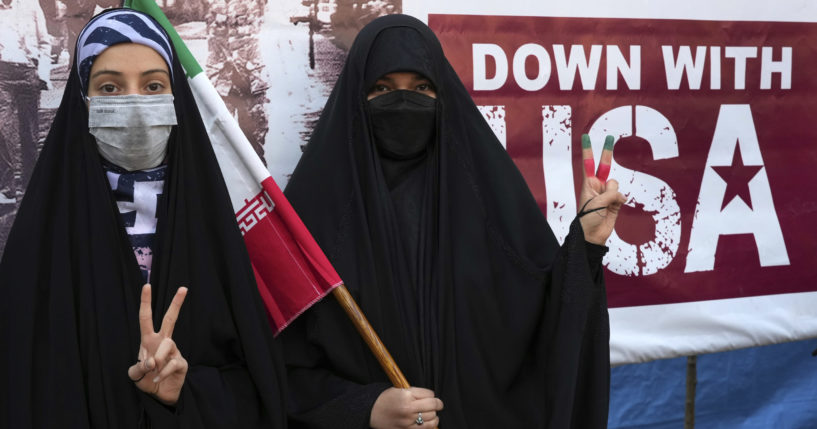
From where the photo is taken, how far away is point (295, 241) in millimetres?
1936

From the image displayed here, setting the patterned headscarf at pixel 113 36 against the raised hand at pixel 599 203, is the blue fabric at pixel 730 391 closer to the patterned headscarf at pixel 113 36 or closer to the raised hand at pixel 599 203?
the raised hand at pixel 599 203

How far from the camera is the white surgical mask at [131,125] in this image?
164 centimetres

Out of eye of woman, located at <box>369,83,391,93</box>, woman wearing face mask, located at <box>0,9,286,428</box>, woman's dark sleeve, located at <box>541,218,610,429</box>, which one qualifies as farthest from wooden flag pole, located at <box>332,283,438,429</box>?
eye of woman, located at <box>369,83,391,93</box>

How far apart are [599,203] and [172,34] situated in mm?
1047

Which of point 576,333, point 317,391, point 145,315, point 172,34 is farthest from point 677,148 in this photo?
point 145,315

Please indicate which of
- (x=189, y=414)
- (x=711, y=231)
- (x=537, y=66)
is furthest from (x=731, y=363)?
(x=189, y=414)

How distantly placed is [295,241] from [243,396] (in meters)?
0.38

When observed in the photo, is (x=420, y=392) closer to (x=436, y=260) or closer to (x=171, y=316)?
(x=436, y=260)

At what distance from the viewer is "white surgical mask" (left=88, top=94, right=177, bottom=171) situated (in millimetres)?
1637

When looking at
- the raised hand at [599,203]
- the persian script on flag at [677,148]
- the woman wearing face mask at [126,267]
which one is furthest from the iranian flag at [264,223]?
the persian script on flag at [677,148]

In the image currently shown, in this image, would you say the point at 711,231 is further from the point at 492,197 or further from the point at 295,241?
the point at 295,241

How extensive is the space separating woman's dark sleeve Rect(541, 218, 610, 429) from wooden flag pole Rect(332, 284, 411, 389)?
0.36 m

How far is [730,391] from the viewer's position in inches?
126

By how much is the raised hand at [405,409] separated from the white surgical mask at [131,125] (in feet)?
2.32
